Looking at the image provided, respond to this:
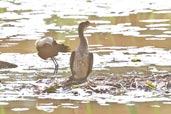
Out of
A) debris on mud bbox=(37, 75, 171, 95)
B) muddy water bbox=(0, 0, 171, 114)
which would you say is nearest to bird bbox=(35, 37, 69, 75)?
muddy water bbox=(0, 0, 171, 114)

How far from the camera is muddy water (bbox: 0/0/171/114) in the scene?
9.40m

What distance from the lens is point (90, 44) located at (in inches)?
562

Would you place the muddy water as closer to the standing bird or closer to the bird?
the bird

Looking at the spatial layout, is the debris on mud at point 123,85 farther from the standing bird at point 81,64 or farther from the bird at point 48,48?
the bird at point 48,48

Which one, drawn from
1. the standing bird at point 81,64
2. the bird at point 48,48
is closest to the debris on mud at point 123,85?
the standing bird at point 81,64

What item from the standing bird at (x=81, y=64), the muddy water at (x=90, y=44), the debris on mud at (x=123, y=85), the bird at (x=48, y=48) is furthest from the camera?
the bird at (x=48, y=48)

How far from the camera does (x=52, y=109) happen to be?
364 inches

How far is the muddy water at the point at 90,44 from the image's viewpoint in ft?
30.8

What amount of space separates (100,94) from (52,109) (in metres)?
0.82

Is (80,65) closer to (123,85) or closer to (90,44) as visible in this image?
(123,85)

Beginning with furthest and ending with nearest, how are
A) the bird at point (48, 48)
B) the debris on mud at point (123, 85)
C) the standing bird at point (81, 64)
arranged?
the bird at point (48, 48)
the standing bird at point (81, 64)
the debris on mud at point (123, 85)

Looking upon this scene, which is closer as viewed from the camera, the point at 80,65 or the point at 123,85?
the point at 123,85

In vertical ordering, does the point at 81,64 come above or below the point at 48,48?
below

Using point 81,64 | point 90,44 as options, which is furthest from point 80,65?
point 90,44
